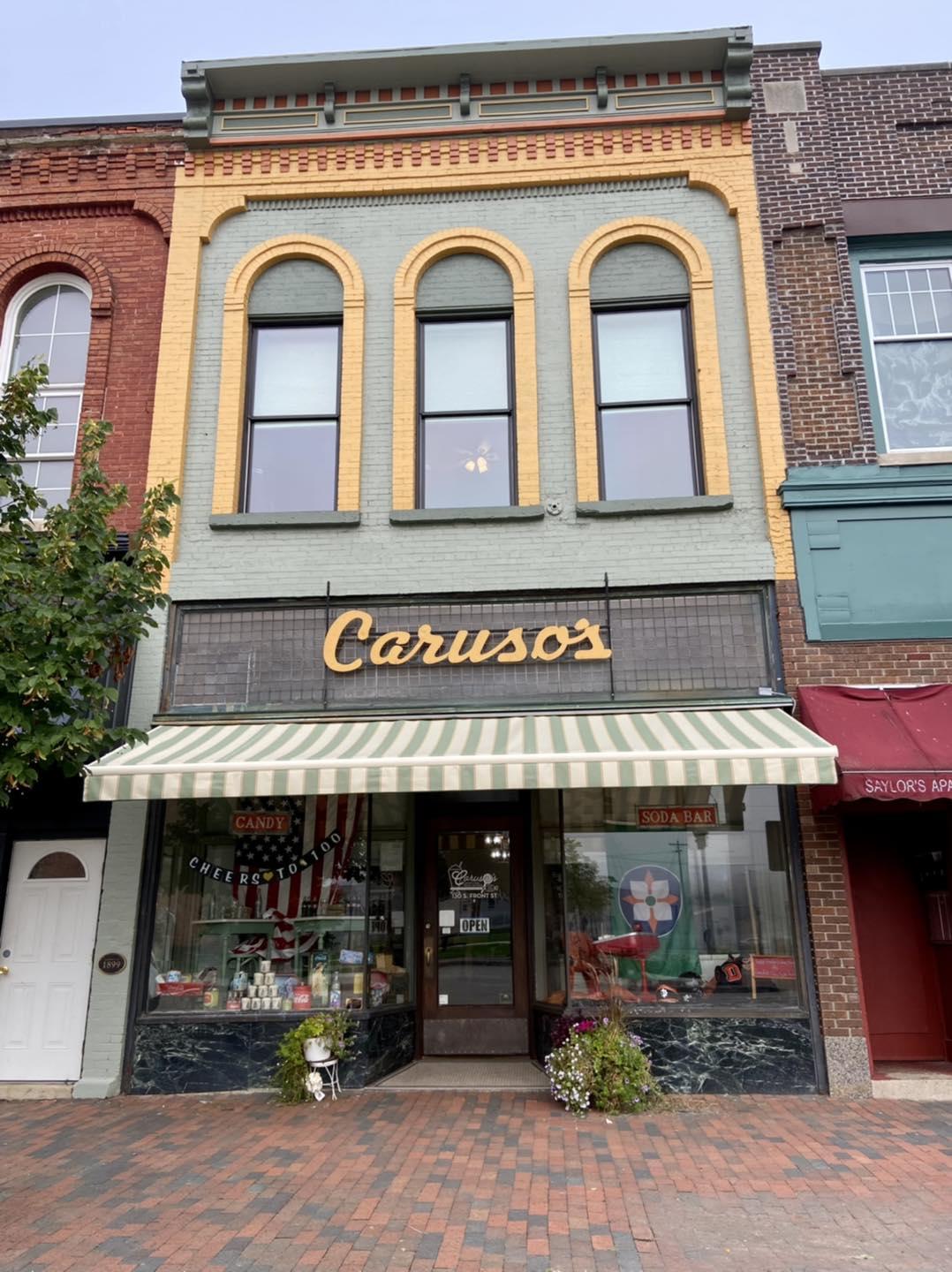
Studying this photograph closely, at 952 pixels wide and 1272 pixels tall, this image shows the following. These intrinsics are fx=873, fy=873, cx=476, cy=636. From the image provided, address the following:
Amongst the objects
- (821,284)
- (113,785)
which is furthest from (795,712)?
(113,785)

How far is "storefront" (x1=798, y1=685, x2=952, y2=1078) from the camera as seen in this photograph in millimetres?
7445

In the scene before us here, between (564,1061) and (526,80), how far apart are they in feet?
32.9

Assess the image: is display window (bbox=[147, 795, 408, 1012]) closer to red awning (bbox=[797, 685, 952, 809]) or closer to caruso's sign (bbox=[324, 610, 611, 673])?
caruso's sign (bbox=[324, 610, 611, 673])

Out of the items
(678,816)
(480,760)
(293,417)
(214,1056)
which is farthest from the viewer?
(293,417)

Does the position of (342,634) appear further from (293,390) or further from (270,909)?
(293,390)

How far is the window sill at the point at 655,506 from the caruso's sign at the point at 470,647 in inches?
44.4

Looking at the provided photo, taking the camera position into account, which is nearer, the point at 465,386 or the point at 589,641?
the point at 589,641

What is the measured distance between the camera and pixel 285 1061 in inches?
285

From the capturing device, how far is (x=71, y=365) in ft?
32.0

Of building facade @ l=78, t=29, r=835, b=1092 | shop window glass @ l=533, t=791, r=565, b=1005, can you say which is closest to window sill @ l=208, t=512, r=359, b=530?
building facade @ l=78, t=29, r=835, b=1092

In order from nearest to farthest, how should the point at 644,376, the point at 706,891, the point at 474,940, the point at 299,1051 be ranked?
the point at 299,1051 < the point at 706,891 < the point at 474,940 < the point at 644,376

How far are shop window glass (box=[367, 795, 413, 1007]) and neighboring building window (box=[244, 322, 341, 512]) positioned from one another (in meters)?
3.16

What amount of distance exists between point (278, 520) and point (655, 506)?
3.74 metres

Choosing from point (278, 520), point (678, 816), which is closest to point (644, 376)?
point (278, 520)
